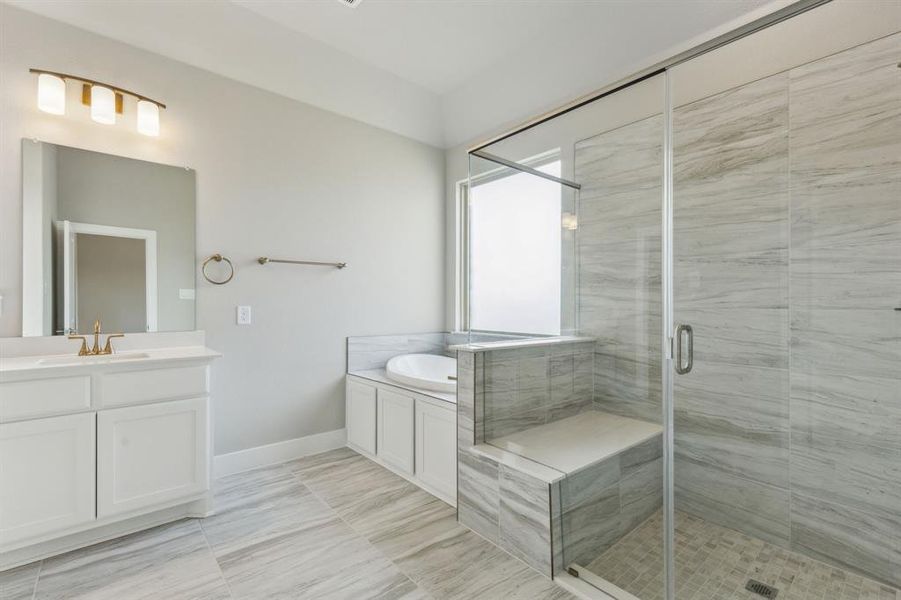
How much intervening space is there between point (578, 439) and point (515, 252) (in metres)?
1.10

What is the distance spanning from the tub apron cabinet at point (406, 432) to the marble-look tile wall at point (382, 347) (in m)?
0.17

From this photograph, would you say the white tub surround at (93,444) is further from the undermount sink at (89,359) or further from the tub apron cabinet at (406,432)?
the tub apron cabinet at (406,432)

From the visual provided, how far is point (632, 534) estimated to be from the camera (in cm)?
→ 177

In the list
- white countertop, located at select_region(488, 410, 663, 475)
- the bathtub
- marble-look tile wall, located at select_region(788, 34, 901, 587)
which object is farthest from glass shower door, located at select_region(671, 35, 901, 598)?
the bathtub

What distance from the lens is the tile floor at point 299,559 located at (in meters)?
1.62

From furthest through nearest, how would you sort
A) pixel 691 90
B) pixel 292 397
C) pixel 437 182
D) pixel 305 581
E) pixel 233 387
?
pixel 437 182
pixel 292 397
pixel 233 387
pixel 691 90
pixel 305 581

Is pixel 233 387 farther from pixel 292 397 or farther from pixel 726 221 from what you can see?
pixel 726 221

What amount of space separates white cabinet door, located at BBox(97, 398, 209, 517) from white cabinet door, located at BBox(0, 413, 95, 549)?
0.05 meters

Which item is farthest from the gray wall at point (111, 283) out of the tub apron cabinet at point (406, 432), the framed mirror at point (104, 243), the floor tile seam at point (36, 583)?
the tub apron cabinet at point (406, 432)

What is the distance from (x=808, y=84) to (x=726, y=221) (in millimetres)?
659

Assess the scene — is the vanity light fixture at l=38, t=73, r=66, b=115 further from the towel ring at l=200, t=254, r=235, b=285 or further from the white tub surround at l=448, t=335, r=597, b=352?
the white tub surround at l=448, t=335, r=597, b=352

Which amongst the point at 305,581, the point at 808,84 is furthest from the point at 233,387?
the point at 808,84

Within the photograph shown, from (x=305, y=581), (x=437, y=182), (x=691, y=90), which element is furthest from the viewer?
(x=437, y=182)

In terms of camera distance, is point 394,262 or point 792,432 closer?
point 792,432
